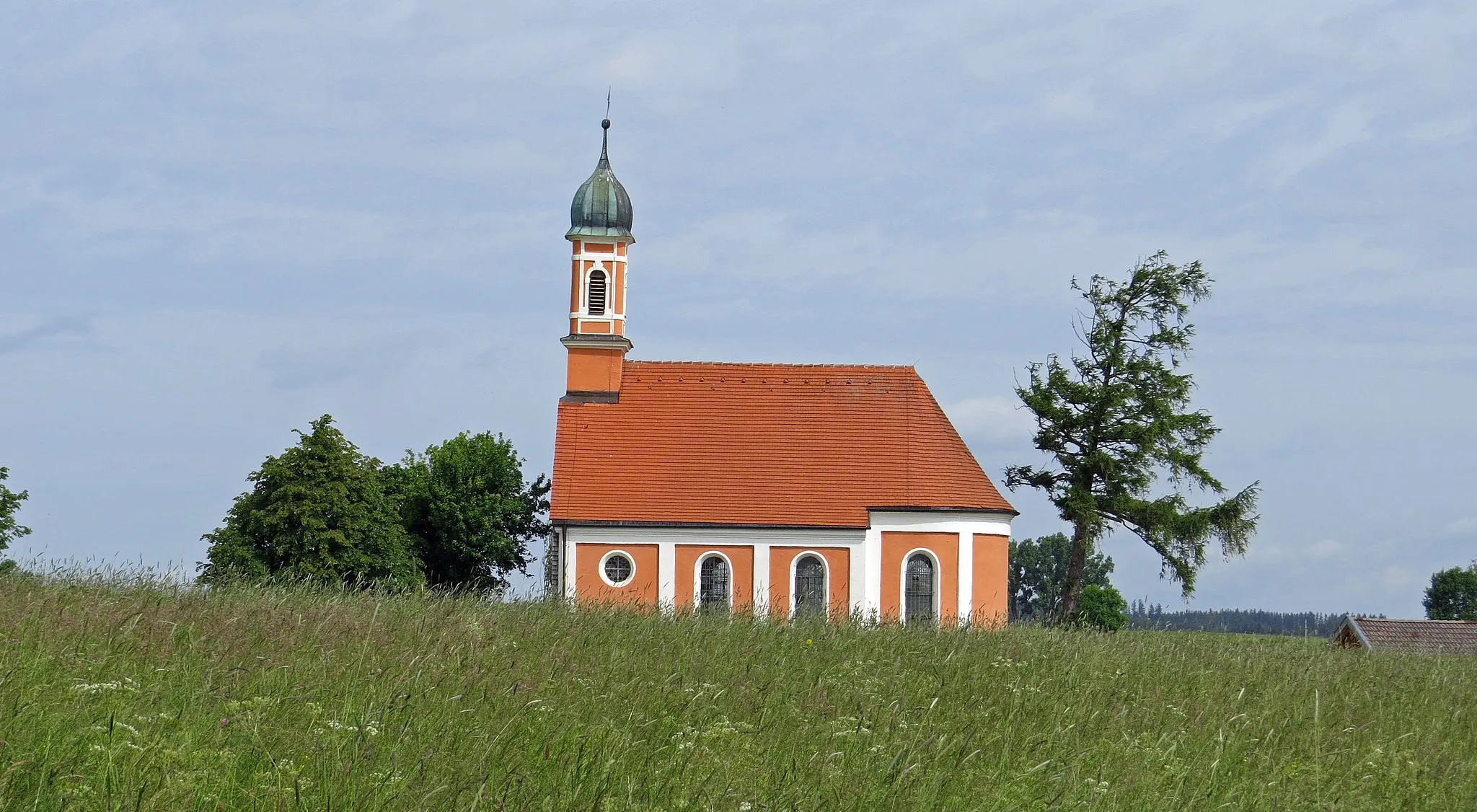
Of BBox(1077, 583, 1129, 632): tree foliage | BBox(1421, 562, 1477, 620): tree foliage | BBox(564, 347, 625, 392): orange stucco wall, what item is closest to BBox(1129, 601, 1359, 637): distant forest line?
BBox(564, 347, 625, 392): orange stucco wall

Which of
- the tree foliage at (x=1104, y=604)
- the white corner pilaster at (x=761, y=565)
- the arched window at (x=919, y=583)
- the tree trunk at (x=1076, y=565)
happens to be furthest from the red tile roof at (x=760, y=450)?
the tree foliage at (x=1104, y=604)

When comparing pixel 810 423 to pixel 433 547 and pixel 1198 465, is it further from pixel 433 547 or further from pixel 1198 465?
pixel 433 547

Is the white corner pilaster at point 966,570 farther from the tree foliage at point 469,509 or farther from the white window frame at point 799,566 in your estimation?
the tree foliage at point 469,509

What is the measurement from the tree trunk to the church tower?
1441cm

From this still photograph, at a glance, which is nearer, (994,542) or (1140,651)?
(1140,651)

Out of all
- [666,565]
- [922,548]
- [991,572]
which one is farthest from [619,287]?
[991,572]

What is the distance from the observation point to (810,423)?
1629 inches

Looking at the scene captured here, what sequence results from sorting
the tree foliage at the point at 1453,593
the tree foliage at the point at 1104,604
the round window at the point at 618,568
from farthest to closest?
1. the tree foliage at the point at 1453,593
2. the tree foliage at the point at 1104,604
3. the round window at the point at 618,568

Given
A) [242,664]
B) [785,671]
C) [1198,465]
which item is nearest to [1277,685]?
[785,671]

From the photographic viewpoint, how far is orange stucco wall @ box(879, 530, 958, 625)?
39.0 meters

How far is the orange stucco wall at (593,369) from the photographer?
42062 millimetres

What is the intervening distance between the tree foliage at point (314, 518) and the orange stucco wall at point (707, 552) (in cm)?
1115

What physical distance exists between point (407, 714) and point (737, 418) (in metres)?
34.6

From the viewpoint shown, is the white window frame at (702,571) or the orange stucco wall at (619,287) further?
the orange stucco wall at (619,287)
